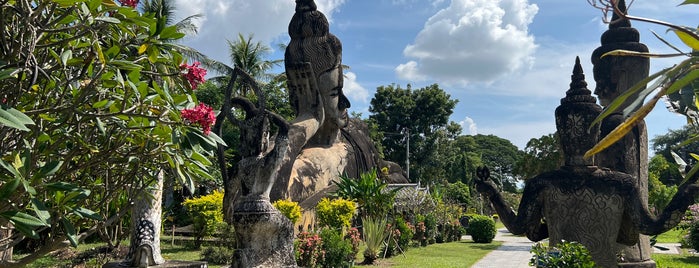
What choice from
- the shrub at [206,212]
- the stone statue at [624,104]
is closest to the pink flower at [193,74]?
the stone statue at [624,104]

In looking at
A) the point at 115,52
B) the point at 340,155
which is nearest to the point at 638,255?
the point at 115,52

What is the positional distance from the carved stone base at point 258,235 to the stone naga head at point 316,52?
28.6 feet

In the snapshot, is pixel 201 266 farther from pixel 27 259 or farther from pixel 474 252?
pixel 474 252

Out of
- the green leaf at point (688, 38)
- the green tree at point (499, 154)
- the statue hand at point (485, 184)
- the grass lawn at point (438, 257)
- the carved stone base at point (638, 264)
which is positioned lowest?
the grass lawn at point (438, 257)

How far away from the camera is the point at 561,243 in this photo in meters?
4.39

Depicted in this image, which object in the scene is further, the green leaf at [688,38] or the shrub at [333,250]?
the shrub at [333,250]

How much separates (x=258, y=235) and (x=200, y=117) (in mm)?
2762

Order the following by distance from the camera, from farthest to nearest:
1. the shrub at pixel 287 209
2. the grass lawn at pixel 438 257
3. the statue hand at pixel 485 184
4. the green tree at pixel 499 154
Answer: the green tree at pixel 499 154
the grass lawn at pixel 438 257
the shrub at pixel 287 209
the statue hand at pixel 485 184

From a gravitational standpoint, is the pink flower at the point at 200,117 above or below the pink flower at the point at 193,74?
below

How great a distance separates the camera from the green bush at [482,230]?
64.5 ft

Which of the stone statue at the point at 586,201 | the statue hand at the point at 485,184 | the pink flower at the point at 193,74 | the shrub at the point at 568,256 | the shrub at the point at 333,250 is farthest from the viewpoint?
the shrub at the point at 333,250

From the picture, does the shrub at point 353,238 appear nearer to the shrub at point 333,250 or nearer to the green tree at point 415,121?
the shrub at point 333,250

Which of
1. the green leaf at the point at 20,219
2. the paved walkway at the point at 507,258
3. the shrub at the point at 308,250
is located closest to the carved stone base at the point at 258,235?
the green leaf at the point at 20,219

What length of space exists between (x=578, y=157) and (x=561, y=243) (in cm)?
71
